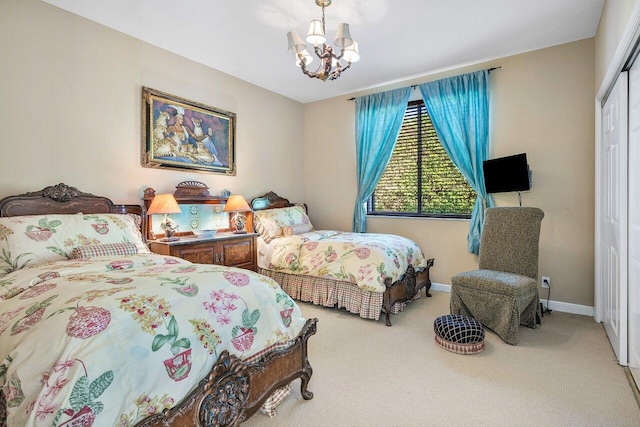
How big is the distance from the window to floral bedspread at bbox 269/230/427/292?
0.86 metres

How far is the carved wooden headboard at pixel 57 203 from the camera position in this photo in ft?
8.52

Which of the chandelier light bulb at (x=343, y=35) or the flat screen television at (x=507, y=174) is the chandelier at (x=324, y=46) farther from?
the flat screen television at (x=507, y=174)

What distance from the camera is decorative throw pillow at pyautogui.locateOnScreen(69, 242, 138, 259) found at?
2.27 metres

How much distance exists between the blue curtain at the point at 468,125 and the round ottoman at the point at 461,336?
157cm

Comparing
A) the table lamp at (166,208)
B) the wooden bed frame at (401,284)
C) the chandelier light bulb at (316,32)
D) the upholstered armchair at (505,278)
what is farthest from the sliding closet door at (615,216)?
the table lamp at (166,208)

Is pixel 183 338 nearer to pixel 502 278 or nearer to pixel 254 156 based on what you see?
pixel 502 278

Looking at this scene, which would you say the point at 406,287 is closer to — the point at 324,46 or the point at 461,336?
the point at 461,336

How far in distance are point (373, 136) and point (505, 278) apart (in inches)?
104

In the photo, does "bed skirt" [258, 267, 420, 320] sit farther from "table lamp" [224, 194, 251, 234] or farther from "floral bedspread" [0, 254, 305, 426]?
"floral bedspread" [0, 254, 305, 426]

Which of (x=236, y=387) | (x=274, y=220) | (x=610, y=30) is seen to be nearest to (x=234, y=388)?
(x=236, y=387)

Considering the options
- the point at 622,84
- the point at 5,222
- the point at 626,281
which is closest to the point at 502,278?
the point at 626,281

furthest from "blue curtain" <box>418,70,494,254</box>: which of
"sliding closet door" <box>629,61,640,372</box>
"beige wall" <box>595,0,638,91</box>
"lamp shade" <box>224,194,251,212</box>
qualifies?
"lamp shade" <box>224,194,251,212</box>

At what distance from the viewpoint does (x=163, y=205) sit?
3.34m

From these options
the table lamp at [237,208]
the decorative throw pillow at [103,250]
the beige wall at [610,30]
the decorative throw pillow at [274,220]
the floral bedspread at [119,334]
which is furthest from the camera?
the decorative throw pillow at [274,220]
